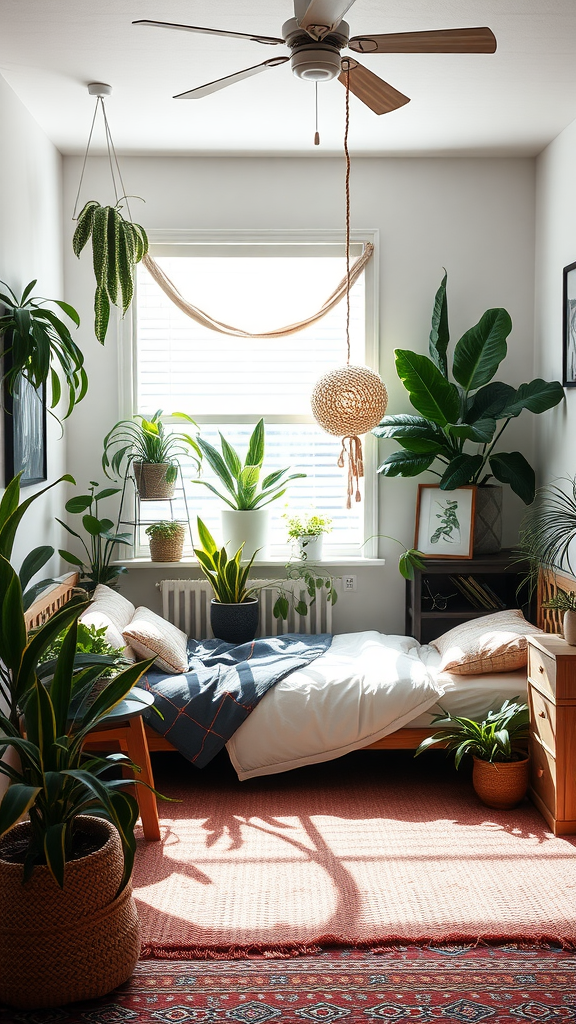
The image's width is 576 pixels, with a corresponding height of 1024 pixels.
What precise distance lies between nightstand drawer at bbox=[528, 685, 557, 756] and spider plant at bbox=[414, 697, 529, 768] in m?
0.07

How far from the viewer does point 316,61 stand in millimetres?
2307

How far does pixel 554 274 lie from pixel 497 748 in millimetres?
2312

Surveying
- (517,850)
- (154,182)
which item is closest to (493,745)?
(517,850)

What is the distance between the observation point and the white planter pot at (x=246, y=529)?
4.55 m

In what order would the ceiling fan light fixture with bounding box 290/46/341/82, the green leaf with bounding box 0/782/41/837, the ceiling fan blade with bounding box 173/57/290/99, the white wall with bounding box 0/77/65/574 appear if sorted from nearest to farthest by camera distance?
the green leaf with bounding box 0/782/41/837 < the ceiling fan light fixture with bounding box 290/46/341/82 < the ceiling fan blade with bounding box 173/57/290/99 < the white wall with bounding box 0/77/65/574

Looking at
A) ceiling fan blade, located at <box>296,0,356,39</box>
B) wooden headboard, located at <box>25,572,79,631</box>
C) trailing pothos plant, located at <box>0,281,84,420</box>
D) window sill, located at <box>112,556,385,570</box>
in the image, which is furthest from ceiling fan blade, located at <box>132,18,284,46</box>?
window sill, located at <box>112,556,385,570</box>

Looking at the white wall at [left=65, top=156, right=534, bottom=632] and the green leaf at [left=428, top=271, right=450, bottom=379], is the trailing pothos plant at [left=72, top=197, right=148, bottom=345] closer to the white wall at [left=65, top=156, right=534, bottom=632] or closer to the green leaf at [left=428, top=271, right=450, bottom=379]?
the white wall at [left=65, top=156, right=534, bottom=632]

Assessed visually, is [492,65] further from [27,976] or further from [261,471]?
[27,976]

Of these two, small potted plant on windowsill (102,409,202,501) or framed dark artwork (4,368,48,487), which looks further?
small potted plant on windowsill (102,409,202,501)

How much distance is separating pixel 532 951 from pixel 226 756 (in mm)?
1867

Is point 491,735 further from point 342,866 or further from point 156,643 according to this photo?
point 156,643

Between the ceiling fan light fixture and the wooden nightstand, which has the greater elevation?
the ceiling fan light fixture

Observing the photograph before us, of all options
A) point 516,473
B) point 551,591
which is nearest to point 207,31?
point 516,473

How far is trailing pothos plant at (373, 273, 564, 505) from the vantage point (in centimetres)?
422
